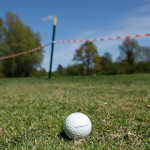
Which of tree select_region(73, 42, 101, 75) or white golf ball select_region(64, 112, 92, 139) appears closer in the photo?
white golf ball select_region(64, 112, 92, 139)

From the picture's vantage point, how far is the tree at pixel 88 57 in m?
31.2

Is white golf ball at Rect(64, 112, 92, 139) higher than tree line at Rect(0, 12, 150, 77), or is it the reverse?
tree line at Rect(0, 12, 150, 77)

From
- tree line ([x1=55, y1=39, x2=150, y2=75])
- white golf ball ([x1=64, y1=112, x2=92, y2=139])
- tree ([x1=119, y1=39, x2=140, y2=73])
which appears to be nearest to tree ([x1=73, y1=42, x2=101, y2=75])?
tree line ([x1=55, y1=39, x2=150, y2=75])

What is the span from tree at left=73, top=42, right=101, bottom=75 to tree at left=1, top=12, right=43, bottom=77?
7702mm

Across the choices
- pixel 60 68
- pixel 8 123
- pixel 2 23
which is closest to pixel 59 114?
pixel 8 123

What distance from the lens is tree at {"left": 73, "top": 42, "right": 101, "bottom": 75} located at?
31234 millimetres

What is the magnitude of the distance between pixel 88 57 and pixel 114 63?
5036 mm

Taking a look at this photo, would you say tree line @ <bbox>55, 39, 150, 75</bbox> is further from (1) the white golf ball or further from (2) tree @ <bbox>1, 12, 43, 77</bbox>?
(1) the white golf ball

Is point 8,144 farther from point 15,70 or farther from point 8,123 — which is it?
point 15,70

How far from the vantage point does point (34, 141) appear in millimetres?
1595

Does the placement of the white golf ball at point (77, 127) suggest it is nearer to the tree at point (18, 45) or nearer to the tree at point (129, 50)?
the tree at point (18, 45)

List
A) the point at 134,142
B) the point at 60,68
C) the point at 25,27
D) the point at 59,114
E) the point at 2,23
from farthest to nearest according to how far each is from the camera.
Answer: the point at 60,68 → the point at 25,27 → the point at 2,23 → the point at 59,114 → the point at 134,142

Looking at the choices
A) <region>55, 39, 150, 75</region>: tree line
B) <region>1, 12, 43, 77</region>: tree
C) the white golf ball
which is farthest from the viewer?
<region>55, 39, 150, 75</region>: tree line

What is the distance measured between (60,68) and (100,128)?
95.7ft
